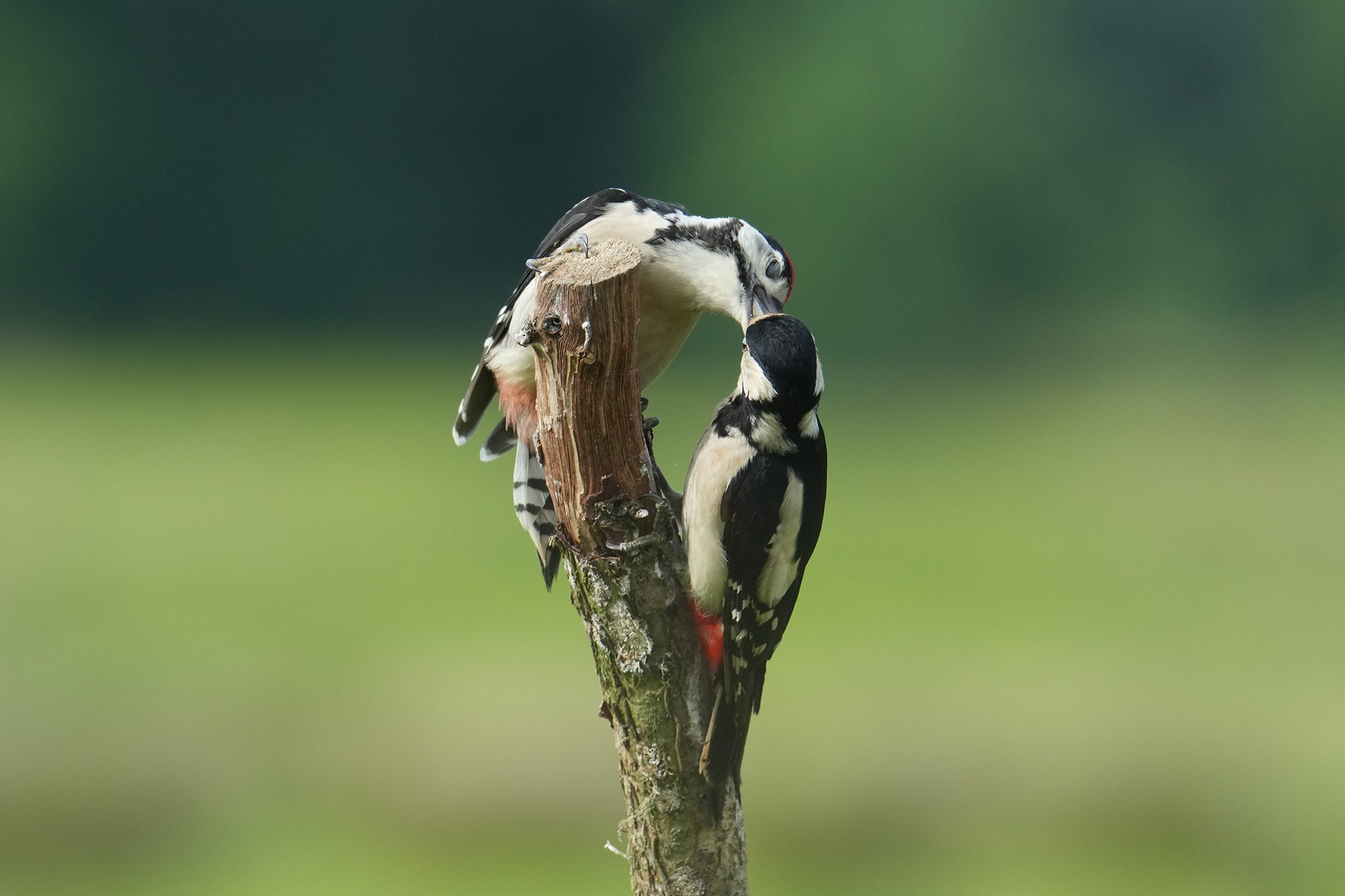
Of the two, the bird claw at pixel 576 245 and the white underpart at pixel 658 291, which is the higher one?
the white underpart at pixel 658 291

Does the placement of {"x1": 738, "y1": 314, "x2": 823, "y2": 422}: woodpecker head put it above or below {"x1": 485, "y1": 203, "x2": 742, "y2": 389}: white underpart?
below

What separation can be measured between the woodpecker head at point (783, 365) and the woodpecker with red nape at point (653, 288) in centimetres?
24

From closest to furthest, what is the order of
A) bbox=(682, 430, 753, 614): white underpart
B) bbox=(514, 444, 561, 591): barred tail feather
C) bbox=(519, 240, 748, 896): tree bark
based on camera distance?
bbox=(519, 240, 748, 896): tree bark < bbox=(682, 430, 753, 614): white underpart < bbox=(514, 444, 561, 591): barred tail feather

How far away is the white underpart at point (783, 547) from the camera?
291 cm

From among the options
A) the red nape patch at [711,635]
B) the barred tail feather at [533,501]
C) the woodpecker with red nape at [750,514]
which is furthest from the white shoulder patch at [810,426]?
the barred tail feather at [533,501]

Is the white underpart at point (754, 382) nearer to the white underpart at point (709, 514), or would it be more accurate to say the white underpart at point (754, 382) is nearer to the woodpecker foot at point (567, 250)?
the white underpart at point (709, 514)

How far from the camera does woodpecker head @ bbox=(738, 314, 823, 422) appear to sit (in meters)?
2.73

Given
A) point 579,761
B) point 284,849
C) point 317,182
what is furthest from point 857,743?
point 317,182

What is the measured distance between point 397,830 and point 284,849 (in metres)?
0.78

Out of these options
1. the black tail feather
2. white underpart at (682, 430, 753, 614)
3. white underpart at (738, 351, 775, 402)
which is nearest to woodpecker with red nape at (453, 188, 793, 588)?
white underpart at (738, 351, 775, 402)

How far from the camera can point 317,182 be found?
15.6 m

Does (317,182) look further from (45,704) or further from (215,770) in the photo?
(215,770)

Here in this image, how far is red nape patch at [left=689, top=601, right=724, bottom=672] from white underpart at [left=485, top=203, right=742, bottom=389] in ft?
1.89

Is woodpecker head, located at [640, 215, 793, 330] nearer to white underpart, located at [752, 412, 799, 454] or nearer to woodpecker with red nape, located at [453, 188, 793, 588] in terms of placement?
woodpecker with red nape, located at [453, 188, 793, 588]
